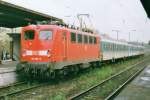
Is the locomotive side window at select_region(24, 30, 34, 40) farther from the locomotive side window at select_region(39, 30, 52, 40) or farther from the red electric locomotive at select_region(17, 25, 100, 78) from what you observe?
the locomotive side window at select_region(39, 30, 52, 40)

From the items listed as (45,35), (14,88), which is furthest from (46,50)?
(14,88)

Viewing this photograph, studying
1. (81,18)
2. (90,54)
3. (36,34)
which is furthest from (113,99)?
(81,18)

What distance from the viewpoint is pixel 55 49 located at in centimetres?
1775

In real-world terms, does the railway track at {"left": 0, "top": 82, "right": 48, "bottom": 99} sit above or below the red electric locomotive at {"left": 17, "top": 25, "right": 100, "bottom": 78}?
below

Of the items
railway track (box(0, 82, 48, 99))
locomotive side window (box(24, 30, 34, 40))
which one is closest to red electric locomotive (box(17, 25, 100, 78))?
locomotive side window (box(24, 30, 34, 40))

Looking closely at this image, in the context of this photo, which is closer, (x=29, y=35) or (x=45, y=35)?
(x=45, y=35)

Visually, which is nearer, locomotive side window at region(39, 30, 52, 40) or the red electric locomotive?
the red electric locomotive

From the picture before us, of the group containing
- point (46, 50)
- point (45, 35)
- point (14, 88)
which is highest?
point (45, 35)

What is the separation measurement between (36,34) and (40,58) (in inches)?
53.9

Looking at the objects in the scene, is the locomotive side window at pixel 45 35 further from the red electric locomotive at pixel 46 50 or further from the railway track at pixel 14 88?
the railway track at pixel 14 88

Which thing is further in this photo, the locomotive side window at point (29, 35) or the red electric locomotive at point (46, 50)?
the locomotive side window at point (29, 35)

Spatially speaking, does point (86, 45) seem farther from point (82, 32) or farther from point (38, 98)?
point (38, 98)

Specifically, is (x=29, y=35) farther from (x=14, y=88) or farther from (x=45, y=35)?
(x=14, y=88)

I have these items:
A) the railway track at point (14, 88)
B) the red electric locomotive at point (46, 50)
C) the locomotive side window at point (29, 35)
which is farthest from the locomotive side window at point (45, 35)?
the railway track at point (14, 88)
